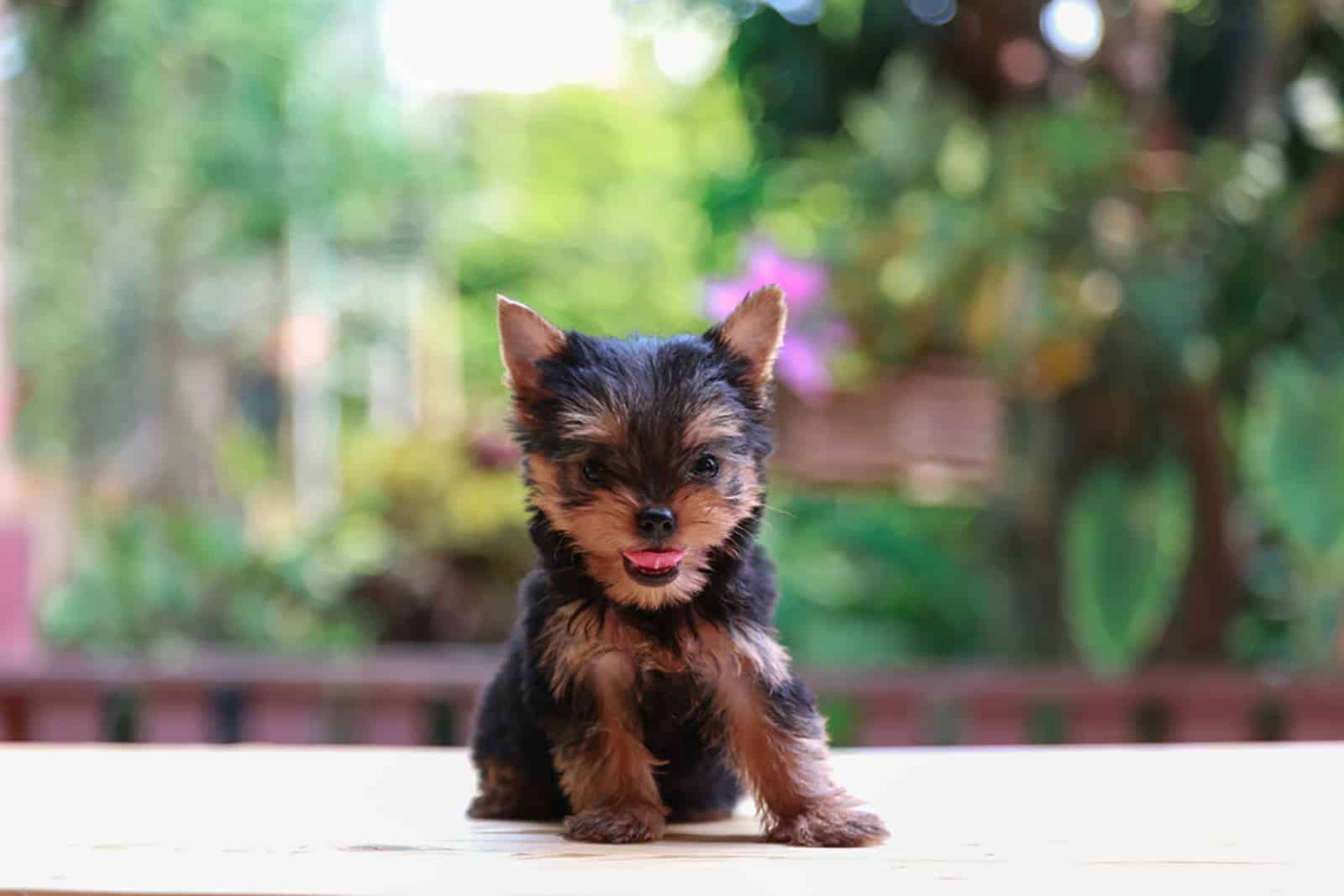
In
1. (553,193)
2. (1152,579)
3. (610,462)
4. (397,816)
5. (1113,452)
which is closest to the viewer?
(610,462)

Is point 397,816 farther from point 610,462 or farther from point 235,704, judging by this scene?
point 235,704

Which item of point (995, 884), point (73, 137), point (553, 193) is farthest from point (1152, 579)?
point (553, 193)

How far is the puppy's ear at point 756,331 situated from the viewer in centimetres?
175

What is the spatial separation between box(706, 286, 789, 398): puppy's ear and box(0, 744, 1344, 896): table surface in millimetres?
596

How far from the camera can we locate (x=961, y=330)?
3.92 meters

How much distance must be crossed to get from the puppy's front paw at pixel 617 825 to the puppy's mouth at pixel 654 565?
12.4 inches

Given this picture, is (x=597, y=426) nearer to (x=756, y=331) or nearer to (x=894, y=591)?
(x=756, y=331)

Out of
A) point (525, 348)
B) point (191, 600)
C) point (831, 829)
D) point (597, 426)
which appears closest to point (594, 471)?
point (597, 426)

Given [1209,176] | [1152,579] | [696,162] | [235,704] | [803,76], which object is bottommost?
[235,704]

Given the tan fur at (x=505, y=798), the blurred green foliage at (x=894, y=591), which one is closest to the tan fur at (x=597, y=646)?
the tan fur at (x=505, y=798)

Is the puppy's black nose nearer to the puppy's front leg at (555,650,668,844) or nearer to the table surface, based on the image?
the puppy's front leg at (555,650,668,844)

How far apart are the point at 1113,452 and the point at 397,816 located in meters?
3.23

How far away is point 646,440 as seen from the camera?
1.60 metres

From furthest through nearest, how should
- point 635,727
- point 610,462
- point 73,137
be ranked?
point 73,137 → point 635,727 → point 610,462
